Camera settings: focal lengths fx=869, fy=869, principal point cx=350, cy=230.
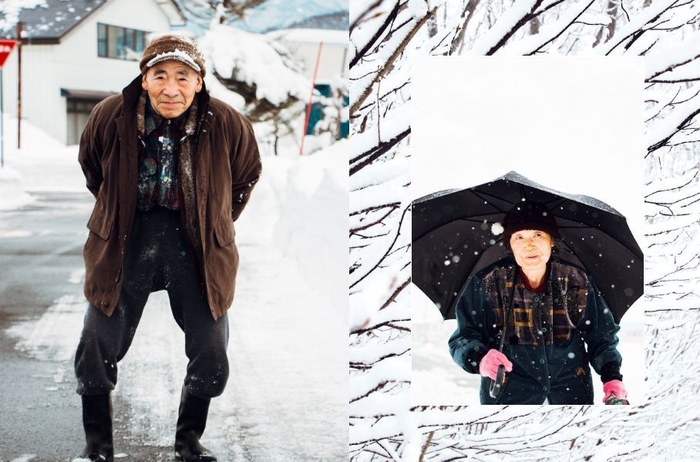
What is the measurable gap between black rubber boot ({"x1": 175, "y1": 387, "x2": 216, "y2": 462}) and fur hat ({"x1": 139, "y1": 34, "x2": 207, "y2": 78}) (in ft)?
3.18

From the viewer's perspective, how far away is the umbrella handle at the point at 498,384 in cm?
277

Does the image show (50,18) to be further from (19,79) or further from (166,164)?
(166,164)

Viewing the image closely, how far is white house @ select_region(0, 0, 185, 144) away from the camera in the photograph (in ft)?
8.89

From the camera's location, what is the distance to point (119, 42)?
8.99 feet

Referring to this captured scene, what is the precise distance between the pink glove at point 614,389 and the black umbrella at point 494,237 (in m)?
0.21

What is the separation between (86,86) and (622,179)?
5.59 ft

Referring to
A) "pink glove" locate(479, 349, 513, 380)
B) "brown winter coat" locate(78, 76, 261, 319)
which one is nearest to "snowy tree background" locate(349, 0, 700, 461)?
"pink glove" locate(479, 349, 513, 380)

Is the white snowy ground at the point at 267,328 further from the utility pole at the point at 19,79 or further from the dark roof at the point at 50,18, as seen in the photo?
the dark roof at the point at 50,18

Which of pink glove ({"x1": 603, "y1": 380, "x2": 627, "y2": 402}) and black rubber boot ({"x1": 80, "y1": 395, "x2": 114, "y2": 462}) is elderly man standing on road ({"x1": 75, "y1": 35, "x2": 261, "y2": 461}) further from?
pink glove ({"x1": 603, "y1": 380, "x2": 627, "y2": 402})

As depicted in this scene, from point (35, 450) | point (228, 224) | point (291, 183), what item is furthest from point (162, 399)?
point (291, 183)

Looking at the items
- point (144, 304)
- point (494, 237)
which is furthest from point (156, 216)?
point (494, 237)

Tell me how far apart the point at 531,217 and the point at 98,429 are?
147 centimetres

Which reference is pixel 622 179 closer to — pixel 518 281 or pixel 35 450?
pixel 518 281

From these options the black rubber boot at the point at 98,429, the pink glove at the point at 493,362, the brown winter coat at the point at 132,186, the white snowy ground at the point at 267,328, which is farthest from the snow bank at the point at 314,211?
the black rubber boot at the point at 98,429
